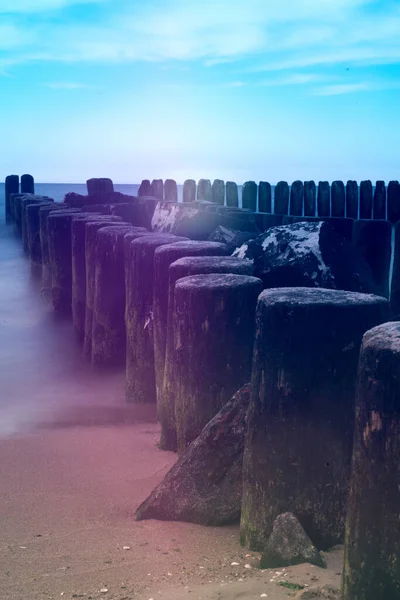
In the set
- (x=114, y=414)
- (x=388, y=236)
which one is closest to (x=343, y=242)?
(x=388, y=236)

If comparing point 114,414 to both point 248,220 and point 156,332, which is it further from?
point 248,220

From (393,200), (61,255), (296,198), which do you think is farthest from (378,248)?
(61,255)

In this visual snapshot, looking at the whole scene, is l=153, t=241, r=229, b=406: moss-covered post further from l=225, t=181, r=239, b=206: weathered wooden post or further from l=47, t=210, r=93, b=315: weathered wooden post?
l=225, t=181, r=239, b=206: weathered wooden post

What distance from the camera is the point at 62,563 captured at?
332 centimetres

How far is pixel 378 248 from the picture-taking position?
7180mm

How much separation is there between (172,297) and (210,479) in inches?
53.4

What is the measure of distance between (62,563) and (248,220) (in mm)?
6498

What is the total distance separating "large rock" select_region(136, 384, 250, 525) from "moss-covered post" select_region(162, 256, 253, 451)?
0.93 meters

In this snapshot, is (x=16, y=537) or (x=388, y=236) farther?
(x=388, y=236)

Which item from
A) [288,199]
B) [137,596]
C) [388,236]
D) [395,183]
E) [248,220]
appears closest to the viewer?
[137,596]

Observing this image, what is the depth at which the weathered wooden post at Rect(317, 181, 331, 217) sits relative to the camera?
382 inches

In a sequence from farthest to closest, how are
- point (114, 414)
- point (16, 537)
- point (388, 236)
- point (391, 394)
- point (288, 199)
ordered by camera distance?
1. point (288, 199)
2. point (388, 236)
3. point (114, 414)
4. point (16, 537)
5. point (391, 394)

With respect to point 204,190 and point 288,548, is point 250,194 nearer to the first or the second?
point 204,190

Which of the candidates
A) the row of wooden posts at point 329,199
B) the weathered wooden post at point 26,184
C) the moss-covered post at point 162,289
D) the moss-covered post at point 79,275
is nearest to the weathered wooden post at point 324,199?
the row of wooden posts at point 329,199
